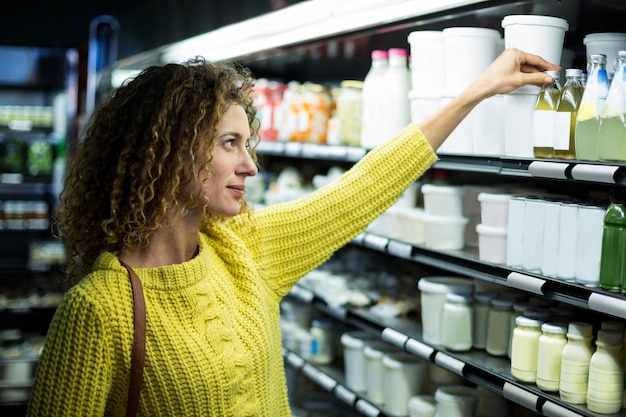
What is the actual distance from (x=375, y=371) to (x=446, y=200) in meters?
0.89

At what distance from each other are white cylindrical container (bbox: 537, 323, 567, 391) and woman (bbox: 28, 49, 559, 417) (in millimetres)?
832

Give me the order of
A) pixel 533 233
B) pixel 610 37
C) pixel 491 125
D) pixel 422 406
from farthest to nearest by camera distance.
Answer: pixel 422 406
pixel 491 125
pixel 533 233
pixel 610 37

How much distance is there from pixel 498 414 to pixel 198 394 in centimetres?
150

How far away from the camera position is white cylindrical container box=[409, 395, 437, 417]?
3281 millimetres

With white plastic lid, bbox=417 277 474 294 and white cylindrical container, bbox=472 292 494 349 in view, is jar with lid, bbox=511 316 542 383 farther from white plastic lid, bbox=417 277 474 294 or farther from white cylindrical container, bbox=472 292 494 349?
white plastic lid, bbox=417 277 474 294

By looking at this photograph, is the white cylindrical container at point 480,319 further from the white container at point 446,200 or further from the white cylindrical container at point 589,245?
the white cylindrical container at point 589,245

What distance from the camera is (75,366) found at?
190 centimetres

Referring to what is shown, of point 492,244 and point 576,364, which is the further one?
point 492,244

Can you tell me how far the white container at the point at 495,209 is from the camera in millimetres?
2863

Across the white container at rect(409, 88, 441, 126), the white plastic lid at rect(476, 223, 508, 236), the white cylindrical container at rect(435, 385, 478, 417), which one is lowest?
the white cylindrical container at rect(435, 385, 478, 417)

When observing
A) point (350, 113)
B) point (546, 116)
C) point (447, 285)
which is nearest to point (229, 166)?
point (546, 116)

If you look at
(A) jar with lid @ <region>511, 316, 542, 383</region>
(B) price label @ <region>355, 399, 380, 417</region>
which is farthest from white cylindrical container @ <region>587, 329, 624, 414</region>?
(B) price label @ <region>355, 399, 380, 417</region>

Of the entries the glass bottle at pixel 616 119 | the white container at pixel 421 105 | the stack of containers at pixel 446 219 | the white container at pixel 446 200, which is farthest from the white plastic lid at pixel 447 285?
the glass bottle at pixel 616 119

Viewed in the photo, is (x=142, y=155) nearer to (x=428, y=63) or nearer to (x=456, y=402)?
(x=428, y=63)
